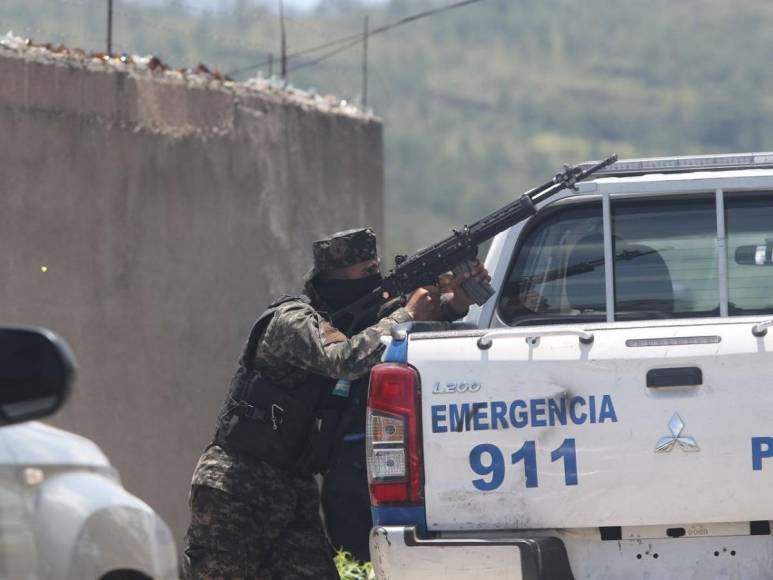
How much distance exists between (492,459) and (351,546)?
91.7 inches

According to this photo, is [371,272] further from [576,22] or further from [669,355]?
[576,22]

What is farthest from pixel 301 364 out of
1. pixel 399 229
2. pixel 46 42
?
pixel 399 229

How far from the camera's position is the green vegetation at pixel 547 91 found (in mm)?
148125

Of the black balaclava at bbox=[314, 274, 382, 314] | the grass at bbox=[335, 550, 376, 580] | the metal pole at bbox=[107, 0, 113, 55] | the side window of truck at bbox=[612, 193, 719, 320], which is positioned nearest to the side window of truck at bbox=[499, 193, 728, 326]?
the side window of truck at bbox=[612, 193, 719, 320]

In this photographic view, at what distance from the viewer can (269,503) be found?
6035 millimetres

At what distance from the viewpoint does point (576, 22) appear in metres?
181

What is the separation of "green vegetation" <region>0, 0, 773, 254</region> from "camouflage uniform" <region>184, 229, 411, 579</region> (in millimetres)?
118998

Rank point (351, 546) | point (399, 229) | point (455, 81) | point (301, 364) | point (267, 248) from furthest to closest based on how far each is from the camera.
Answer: point (455, 81) → point (399, 229) → point (267, 248) → point (351, 546) → point (301, 364)

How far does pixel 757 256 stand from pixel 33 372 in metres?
3.11

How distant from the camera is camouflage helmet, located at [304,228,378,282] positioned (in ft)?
20.5

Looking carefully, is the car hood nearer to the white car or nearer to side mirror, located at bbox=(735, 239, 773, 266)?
the white car

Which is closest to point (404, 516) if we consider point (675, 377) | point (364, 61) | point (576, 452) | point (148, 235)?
point (576, 452)

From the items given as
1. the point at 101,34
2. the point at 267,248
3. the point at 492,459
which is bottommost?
the point at 492,459

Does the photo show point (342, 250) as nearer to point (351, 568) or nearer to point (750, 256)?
point (351, 568)
